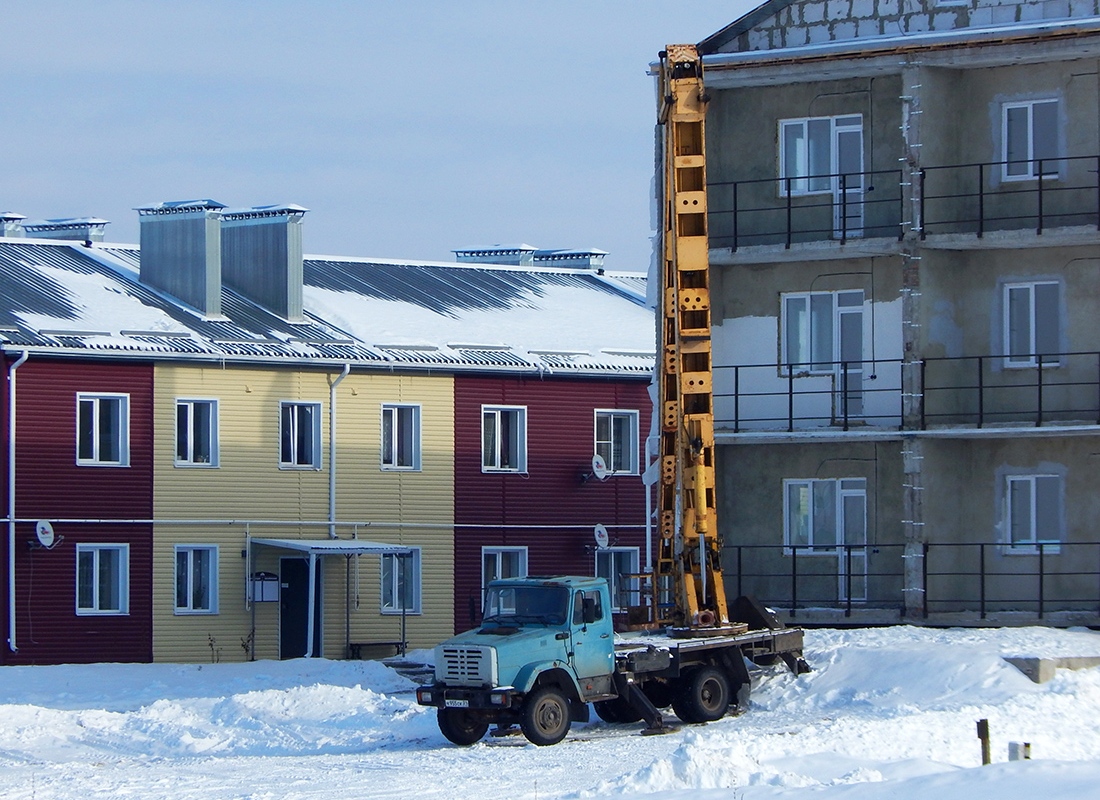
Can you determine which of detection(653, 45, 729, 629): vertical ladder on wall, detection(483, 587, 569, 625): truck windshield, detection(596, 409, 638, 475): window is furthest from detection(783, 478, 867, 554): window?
detection(596, 409, 638, 475): window

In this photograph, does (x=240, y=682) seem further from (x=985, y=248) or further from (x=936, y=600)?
(x=985, y=248)

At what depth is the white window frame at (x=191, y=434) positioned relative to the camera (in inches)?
1549

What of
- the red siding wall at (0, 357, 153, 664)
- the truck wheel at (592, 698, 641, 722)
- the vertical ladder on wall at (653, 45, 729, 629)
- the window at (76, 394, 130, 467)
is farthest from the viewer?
the window at (76, 394, 130, 467)

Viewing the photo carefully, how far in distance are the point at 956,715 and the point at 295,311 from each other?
71.8 ft

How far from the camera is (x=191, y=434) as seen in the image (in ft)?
129

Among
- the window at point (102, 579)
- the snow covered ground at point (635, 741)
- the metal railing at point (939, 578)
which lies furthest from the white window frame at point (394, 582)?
the metal railing at point (939, 578)

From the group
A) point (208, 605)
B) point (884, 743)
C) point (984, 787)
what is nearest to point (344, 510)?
point (208, 605)

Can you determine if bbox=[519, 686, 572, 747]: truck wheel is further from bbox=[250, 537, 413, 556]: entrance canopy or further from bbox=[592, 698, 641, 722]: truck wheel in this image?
bbox=[250, 537, 413, 556]: entrance canopy

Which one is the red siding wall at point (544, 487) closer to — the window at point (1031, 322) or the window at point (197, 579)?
the window at point (197, 579)

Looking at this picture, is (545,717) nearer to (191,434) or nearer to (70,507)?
(70,507)

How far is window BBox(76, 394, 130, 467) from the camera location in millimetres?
38125

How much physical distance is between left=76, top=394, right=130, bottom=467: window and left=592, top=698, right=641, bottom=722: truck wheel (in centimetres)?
1542

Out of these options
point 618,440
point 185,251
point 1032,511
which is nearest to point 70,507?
point 185,251

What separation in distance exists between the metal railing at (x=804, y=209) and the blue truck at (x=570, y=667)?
702 cm
